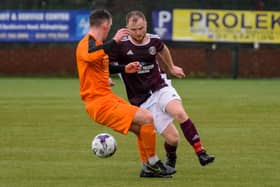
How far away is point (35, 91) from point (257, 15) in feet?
30.7

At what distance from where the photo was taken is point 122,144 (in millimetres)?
12883

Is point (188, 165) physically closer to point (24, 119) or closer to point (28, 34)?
point (24, 119)

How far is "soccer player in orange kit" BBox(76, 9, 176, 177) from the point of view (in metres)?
9.53

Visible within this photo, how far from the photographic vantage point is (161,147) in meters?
12.6

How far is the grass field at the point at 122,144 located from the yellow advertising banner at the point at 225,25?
7.37 metres

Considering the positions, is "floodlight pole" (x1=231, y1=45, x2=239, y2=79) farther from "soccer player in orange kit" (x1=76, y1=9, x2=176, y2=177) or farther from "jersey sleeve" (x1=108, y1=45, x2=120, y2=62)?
"soccer player in orange kit" (x1=76, y1=9, x2=176, y2=177)

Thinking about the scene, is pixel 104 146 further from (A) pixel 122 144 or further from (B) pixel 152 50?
(A) pixel 122 144

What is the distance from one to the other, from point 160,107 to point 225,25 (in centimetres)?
2025

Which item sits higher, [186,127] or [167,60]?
[167,60]

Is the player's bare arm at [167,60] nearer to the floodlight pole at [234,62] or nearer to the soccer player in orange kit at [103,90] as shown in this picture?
the soccer player in orange kit at [103,90]

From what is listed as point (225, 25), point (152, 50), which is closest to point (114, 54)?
point (152, 50)

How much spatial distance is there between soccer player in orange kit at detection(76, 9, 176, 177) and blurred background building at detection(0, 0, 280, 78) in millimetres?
20130

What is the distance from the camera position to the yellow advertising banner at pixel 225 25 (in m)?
30.0

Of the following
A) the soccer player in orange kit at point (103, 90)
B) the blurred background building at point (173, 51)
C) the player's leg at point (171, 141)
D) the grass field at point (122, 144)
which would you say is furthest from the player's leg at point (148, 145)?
Result: the blurred background building at point (173, 51)
